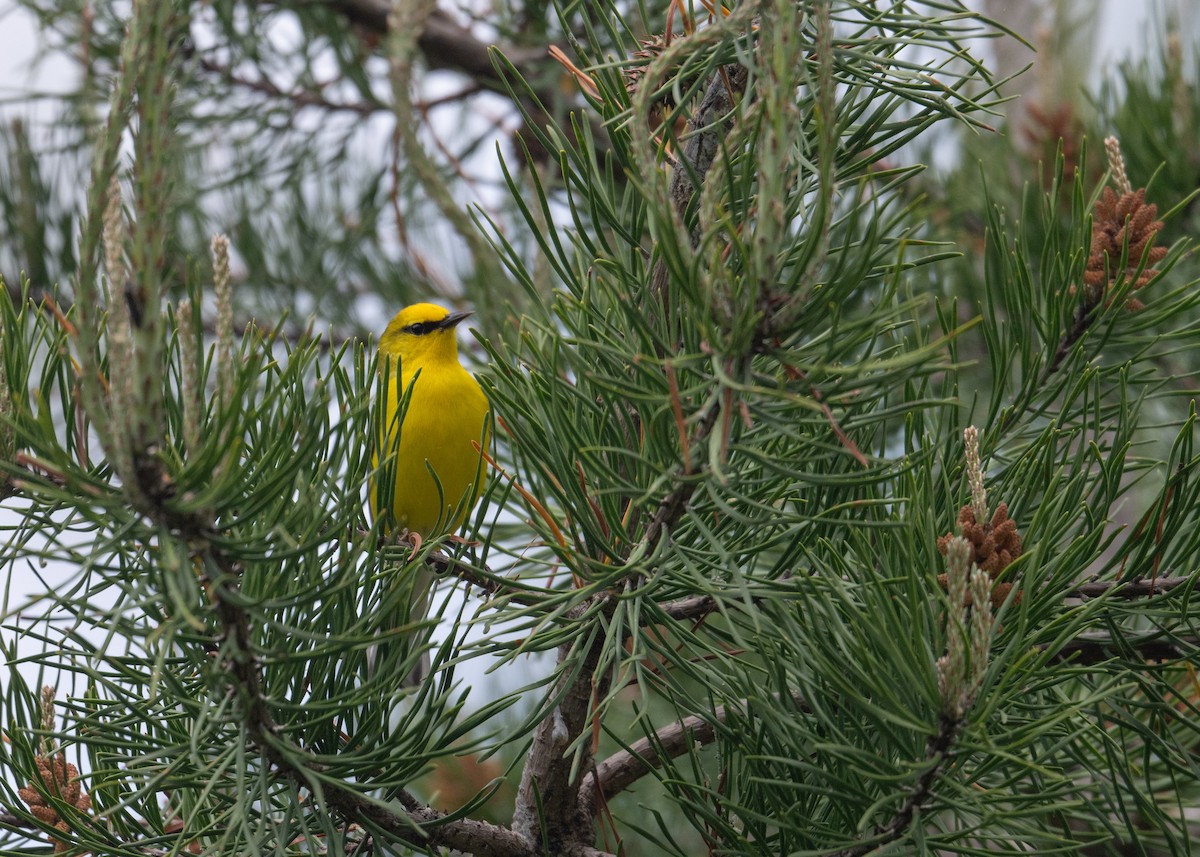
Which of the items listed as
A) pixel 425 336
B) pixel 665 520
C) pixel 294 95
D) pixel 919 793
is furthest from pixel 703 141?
pixel 294 95

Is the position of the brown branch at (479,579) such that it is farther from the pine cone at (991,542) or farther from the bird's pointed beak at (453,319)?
the bird's pointed beak at (453,319)

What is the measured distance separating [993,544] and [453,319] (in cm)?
207

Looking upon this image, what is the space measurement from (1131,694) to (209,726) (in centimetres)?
125

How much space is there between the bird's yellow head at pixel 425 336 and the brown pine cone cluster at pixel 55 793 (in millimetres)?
1702

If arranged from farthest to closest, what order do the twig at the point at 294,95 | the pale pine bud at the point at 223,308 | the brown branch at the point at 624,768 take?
the twig at the point at 294,95 → the brown branch at the point at 624,768 → the pale pine bud at the point at 223,308

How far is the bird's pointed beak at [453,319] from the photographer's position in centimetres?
305

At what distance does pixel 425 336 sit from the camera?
3143 millimetres

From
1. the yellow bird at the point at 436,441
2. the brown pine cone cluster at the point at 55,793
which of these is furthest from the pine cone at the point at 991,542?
the yellow bird at the point at 436,441

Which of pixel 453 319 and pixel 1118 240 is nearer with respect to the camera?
pixel 1118 240

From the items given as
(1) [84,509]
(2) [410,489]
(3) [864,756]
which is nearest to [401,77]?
(2) [410,489]

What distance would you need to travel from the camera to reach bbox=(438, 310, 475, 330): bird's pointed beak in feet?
10.0

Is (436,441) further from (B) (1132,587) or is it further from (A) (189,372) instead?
(A) (189,372)

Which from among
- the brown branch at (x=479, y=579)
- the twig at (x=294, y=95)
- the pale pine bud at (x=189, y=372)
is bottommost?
the brown branch at (x=479, y=579)

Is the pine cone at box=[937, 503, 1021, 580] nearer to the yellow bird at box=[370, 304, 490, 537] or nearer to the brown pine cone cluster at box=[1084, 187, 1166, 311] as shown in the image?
the brown pine cone cluster at box=[1084, 187, 1166, 311]
